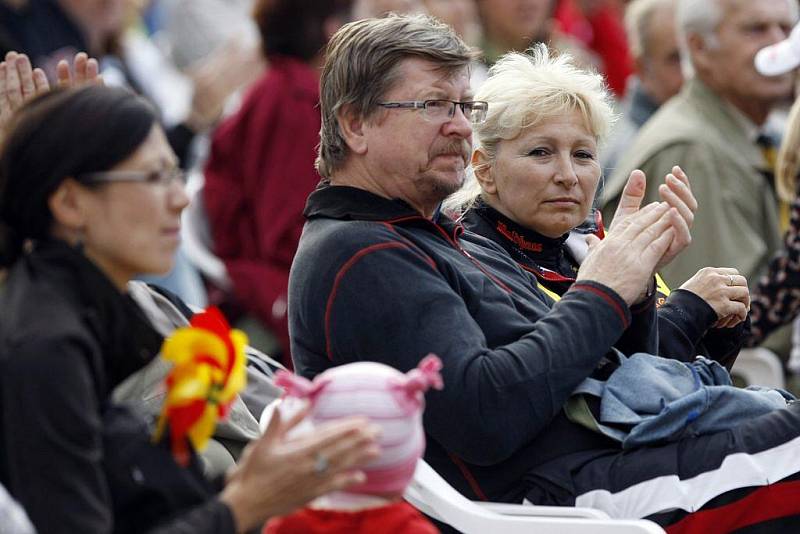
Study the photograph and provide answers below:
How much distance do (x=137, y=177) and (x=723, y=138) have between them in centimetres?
359

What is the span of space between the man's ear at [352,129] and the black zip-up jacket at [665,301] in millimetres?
519

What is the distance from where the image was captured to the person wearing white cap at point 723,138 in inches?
208

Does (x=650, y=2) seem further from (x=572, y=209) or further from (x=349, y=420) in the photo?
(x=349, y=420)

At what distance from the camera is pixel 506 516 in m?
3.02

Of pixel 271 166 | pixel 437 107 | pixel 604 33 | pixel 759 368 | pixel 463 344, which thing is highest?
pixel 437 107

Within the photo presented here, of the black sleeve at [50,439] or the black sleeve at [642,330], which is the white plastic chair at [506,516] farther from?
the black sleeve at [50,439]

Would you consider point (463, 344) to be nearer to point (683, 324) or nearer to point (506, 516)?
point (506, 516)

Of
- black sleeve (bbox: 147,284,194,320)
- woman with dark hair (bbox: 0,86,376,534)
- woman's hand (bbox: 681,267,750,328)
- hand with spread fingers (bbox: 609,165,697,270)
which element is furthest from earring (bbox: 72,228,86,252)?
woman's hand (bbox: 681,267,750,328)

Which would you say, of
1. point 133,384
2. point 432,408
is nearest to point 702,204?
point 432,408

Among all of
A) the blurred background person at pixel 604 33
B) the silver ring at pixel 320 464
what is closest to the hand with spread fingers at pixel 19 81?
the silver ring at pixel 320 464

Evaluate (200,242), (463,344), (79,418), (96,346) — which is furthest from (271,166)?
(79,418)

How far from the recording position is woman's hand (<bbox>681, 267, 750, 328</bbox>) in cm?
375

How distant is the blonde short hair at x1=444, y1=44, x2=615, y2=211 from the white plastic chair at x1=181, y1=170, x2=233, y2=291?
7.34 ft

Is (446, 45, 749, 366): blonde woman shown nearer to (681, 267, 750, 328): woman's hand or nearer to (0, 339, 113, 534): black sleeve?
→ (681, 267, 750, 328): woman's hand
